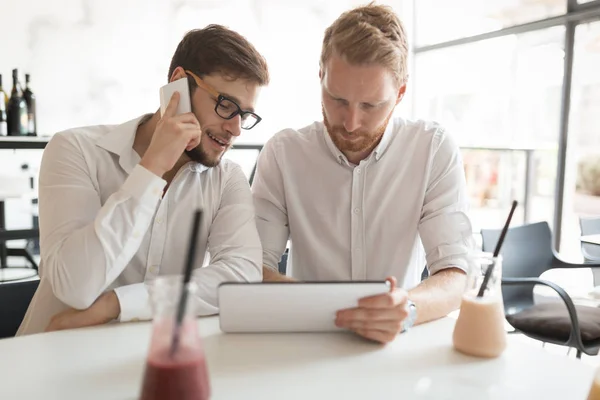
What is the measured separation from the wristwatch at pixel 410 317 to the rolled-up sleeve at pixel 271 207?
0.58 metres

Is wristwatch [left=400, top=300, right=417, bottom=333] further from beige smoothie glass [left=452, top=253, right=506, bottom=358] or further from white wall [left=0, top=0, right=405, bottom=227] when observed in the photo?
white wall [left=0, top=0, right=405, bottom=227]

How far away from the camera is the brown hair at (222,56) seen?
1430 millimetres

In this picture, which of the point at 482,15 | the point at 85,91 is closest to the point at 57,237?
the point at 85,91

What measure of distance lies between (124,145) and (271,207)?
0.53 meters

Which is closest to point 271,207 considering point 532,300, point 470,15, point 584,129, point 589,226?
point 532,300

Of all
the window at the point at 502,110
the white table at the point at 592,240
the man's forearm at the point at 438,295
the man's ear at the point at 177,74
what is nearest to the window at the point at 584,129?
the window at the point at 502,110

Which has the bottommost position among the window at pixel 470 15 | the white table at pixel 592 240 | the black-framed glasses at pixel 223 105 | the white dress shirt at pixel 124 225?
the white table at pixel 592 240

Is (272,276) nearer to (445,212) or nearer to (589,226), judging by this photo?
(445,212)

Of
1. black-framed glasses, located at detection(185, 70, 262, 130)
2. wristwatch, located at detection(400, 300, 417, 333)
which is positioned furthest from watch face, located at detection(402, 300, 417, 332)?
black-framed glasses, located at detection(185, 70, 262, 130)

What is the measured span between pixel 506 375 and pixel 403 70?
39.0 inches

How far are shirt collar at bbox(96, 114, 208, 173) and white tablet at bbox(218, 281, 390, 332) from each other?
0.53m

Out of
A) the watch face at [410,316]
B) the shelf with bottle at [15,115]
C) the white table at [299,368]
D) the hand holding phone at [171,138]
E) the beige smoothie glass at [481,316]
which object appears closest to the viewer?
the white table at [299,368]

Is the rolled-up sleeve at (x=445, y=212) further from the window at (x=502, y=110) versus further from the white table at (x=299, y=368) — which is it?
the window at (x=502, y=110)

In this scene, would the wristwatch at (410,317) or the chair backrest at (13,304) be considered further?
the chair backrest at (13,304)
